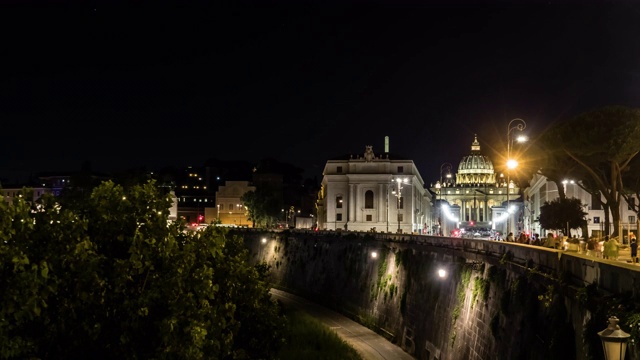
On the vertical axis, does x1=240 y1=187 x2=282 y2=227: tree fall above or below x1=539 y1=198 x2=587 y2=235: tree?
above

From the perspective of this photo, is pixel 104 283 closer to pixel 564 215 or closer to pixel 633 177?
pixel 633 177

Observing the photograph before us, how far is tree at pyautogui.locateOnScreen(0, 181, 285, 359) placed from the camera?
13469mm

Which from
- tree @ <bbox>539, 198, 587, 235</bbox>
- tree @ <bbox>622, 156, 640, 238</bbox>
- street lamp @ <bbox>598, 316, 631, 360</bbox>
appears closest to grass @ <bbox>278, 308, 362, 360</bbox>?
tree @ <bbox>622, 156, 640, 238</bbox>

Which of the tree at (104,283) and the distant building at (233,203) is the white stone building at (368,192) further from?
the tree at (104,283)

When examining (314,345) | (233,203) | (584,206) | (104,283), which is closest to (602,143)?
(314,345)

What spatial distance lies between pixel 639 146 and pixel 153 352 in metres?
38.2

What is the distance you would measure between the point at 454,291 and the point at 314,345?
949 cm

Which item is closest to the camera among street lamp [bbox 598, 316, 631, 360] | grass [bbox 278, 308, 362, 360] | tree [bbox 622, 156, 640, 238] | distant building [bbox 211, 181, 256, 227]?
street lamp [bbox 598, 316, 631, 360]

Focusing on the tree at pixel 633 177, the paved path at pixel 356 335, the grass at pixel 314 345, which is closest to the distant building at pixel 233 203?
the paved path at pixel 356 335

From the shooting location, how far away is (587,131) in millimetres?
45250

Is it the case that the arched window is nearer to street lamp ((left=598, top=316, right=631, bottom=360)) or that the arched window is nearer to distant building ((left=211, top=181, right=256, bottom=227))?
distant building ((left=211, top=181, right=256, bottom=227))

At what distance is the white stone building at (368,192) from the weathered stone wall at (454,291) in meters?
51.4

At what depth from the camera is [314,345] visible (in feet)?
125

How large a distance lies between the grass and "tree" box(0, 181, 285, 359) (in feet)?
59.5
